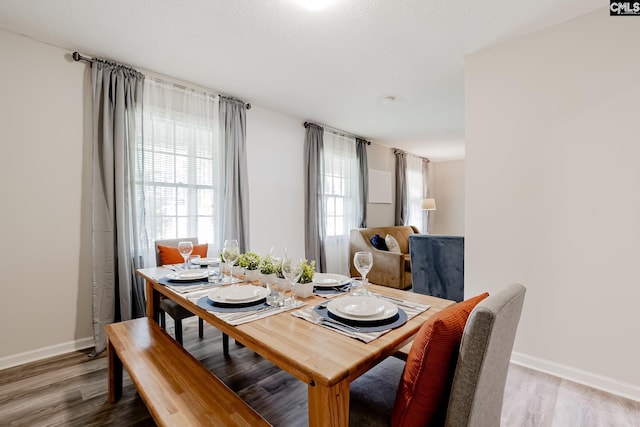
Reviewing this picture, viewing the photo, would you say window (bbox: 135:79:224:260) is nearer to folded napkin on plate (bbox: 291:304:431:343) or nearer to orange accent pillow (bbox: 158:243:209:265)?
orange accent pillow (bbox: 158:243:209:265)

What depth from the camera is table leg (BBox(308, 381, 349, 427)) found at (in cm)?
82

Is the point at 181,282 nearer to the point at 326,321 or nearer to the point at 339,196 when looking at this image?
the point at 326,321

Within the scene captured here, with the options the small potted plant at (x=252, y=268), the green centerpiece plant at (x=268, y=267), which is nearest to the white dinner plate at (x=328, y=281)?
the green centerpiece plant at (x=268, y=267)

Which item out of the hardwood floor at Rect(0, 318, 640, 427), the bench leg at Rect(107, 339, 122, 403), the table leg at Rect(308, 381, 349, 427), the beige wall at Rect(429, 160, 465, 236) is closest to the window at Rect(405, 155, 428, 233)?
the beige wall at Rect(429, 160, 465, 236)

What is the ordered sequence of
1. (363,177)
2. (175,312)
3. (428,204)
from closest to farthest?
(175,312) → (363,177) → (428,204)

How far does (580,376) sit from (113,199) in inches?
144

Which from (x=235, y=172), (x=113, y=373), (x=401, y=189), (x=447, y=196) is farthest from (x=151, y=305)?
(x=447, y=196)

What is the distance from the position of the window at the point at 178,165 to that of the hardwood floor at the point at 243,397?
3.79ft

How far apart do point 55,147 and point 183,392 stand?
2245 mm

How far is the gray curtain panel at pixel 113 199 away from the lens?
246 cm

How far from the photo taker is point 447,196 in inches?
301

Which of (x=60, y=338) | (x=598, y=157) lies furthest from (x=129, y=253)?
(x=598, y=157)

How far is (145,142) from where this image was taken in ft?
9.09

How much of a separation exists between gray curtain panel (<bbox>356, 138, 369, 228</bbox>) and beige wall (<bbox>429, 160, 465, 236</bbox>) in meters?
3.14
